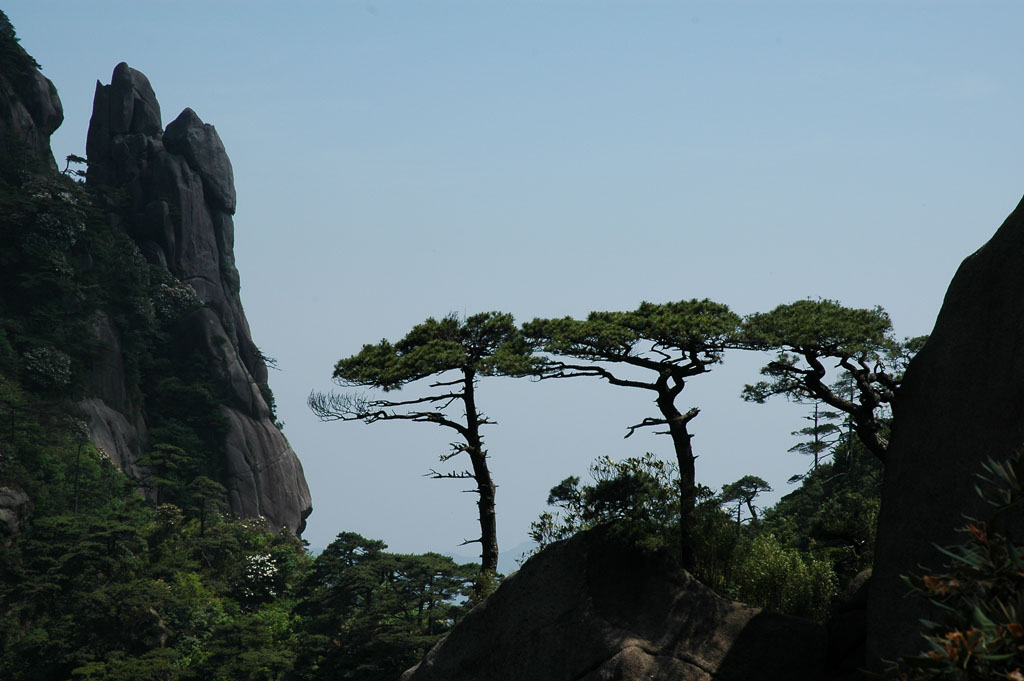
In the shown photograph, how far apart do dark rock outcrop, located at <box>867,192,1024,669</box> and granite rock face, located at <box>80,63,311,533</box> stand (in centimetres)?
5404

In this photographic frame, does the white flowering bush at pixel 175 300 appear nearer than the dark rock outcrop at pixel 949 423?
No

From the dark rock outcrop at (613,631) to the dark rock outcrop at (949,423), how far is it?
2200 mm

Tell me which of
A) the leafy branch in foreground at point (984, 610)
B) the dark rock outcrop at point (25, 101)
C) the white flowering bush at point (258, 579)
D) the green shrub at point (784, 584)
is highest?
the dark rock outcrop at point (25, 101)

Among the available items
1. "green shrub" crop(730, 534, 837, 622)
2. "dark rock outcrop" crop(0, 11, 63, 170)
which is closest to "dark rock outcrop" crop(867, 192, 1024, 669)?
"green shrub" crop(730, 534, 837, 622)

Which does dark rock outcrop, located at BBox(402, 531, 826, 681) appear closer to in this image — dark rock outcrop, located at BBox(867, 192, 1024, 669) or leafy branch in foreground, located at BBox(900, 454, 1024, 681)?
dark rock outcrop, located at BBox(867, 192, 1024, 669)

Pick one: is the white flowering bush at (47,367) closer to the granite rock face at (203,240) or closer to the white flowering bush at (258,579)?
the granite rock face at (203,240)

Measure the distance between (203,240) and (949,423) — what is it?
217ft

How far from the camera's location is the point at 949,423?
8.70 metres

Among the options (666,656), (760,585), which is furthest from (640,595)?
(760,585)

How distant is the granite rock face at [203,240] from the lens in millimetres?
62062

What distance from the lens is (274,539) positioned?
49594mm

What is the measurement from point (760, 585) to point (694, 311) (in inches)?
152

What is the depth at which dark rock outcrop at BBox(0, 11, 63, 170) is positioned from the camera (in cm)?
5875

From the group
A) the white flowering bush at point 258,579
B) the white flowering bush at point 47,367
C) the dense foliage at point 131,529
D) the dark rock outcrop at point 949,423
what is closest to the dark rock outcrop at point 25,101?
the dense foliage at point 131,529
